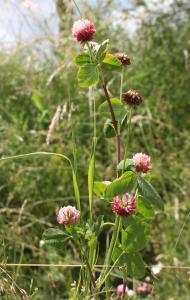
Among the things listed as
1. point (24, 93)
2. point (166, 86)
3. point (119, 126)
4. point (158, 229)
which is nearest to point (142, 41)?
point (166, 86)

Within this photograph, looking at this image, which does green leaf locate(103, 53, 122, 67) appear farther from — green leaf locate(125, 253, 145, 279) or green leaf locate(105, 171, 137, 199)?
green leaf locate(125, 253, 145, 279)

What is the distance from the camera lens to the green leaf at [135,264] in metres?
0.88

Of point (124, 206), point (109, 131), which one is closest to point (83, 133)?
point (109, 131)

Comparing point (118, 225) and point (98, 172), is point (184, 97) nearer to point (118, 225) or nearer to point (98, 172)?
point (98, 172)

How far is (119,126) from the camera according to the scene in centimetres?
92

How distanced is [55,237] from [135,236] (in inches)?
4.6

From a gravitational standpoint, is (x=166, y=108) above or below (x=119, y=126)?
below

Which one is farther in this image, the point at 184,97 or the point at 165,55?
the point at 165,55

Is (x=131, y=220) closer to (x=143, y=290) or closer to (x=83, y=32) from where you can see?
(x=83, y=32)

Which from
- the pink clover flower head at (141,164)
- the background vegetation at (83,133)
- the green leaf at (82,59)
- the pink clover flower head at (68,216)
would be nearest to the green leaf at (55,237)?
the pink clover flower head at (68,216)

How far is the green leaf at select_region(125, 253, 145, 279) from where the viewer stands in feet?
2.89

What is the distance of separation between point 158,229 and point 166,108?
0.85 m

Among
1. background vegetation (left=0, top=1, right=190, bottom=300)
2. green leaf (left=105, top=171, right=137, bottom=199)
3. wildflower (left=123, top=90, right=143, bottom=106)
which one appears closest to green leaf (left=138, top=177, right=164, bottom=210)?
green leaf (left=105, top=171, right=137, bottom=199)

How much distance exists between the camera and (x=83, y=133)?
2928mm
